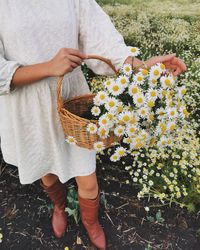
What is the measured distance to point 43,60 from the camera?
1385 mm

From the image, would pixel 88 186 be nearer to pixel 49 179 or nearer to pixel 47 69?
pixel 49 179

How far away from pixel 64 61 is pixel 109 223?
1284 millimetres

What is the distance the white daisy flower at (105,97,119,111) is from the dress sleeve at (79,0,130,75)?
0.93 feet

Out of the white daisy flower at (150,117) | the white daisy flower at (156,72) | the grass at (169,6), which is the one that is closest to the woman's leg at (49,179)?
the white daisy flower at (150,117)

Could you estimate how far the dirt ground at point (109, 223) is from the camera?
2031 millimetres

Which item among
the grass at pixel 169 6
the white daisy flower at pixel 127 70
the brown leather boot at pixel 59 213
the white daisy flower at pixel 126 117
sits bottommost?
the brown leather boot at pixel 59 213

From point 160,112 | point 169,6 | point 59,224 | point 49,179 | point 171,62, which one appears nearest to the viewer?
point 160,112

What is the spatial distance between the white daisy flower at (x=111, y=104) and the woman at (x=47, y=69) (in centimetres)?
18

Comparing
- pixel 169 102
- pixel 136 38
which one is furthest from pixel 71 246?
pixel 136 38

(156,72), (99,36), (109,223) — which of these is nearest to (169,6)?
(99,36)

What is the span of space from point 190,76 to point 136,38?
2.54 feet

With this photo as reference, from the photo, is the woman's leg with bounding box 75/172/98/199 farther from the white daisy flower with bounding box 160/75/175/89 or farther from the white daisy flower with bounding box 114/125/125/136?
the white daisy flower with bounding box 160/75/175/89

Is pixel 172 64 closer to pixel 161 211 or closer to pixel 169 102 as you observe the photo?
pixel 169 102

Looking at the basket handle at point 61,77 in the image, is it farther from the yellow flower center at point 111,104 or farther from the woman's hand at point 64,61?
the yellow flower center at point 111,104
